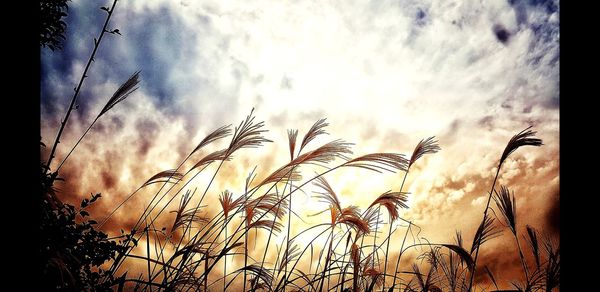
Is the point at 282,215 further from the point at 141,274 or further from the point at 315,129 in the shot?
the point at 141,274

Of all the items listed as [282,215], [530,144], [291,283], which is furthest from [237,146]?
[530,144]

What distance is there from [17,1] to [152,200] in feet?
6.54

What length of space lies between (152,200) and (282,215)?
735 mm

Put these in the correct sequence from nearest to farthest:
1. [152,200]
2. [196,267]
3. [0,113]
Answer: [0,113], [196,267], [152,200]

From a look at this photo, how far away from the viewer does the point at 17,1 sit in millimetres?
757

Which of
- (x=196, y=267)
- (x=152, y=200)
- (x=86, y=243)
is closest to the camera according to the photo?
(x=196, y=267)

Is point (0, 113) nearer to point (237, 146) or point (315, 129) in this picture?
point (237, 146)

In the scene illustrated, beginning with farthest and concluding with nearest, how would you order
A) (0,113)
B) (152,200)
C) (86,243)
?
1. (86,243)
2. (152,200)
3. (0,113)

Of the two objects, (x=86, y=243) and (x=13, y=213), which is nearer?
(x=13, y=213)

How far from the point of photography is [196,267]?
2348 millimetres
